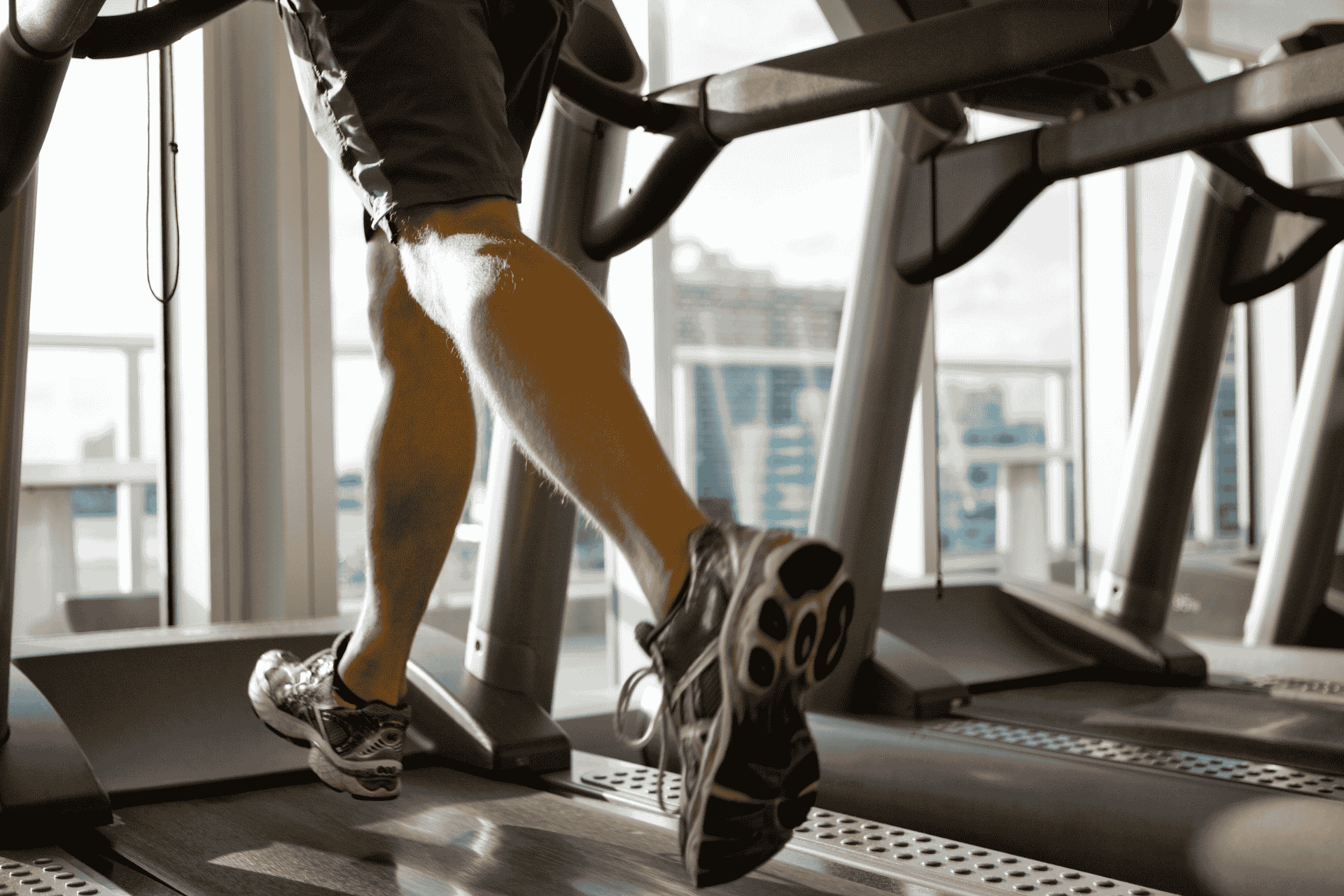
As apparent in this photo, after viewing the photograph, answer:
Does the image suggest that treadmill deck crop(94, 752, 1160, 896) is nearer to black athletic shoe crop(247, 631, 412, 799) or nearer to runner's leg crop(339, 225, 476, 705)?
black athletic shoe crop(247, 631, 412, 799)

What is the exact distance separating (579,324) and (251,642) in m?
1.37

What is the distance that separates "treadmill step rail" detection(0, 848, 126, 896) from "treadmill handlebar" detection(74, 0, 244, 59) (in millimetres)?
883

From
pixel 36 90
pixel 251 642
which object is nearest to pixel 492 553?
pixel 251 642

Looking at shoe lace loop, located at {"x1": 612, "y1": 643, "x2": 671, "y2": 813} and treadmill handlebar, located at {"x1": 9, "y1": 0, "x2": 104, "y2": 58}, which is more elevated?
treadmill handlebar, located at {"x1": 9, "y1": 0, "x2": 104, "y2": 58}

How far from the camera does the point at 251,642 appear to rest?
2002 millimetres

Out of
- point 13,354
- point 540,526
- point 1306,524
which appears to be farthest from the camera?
point 1306,524

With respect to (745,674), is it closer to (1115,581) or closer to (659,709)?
(659,709)

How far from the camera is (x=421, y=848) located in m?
1.38

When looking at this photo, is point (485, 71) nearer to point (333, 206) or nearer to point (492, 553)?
point (492, 553)

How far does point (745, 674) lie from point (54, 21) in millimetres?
986

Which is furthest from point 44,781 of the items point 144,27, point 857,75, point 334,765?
point 857,75

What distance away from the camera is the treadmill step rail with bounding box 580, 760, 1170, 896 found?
1.24m

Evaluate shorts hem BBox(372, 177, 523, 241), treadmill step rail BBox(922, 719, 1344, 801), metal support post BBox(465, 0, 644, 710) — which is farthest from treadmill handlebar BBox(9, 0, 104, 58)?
treadmill step rail BBox(922, 719, 1344, 801)

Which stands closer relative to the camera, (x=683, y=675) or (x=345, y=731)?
(x=683, y=675)
